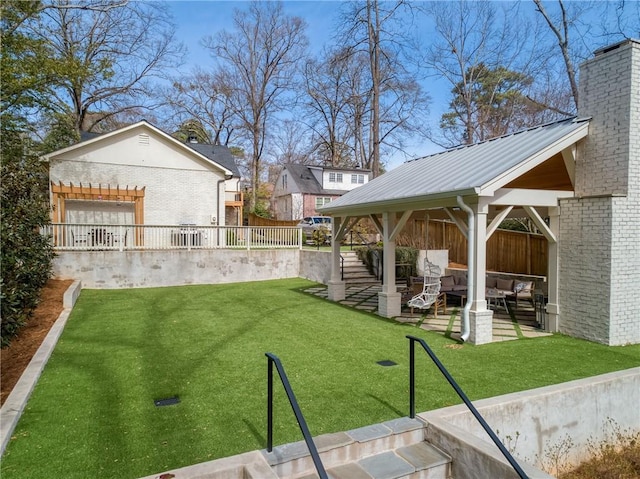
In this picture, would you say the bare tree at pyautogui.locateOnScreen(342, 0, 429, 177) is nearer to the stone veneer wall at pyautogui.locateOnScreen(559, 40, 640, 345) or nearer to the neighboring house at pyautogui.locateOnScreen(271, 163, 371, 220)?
the neighboring house at pyautogui.locateOnScreen(271, 163, 371, 220)

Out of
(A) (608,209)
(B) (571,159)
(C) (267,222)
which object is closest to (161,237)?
(C) (267,222)

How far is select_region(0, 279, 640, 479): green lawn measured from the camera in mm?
3469

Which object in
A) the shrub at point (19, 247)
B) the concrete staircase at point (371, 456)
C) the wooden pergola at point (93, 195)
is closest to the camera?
the concrete staircase at point (371, 456)

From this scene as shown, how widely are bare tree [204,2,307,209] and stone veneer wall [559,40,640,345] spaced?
2612 centimetres

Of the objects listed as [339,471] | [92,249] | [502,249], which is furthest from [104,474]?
[502,249]

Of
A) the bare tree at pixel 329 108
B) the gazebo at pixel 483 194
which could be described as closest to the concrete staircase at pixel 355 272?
the gazebo at pixel 483 194

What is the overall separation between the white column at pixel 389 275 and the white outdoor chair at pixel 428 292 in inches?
19.0

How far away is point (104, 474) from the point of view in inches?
120

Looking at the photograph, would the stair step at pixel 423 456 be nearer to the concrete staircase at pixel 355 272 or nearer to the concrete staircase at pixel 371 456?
the concrete staircase at pixel 371 456

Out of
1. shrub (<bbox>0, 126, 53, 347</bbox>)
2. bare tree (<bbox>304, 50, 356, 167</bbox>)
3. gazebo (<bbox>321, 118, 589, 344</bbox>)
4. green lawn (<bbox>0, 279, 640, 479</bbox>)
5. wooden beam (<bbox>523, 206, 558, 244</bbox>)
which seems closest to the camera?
green lawn (<bbox>0, 279, 640, 479</bbox>)

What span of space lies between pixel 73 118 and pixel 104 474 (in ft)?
86.9

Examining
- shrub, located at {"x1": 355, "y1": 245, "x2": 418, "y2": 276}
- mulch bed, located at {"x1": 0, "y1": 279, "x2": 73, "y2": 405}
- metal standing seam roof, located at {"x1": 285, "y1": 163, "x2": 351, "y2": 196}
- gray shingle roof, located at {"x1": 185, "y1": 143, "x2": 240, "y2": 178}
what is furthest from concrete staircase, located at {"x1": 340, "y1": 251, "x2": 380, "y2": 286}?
metal standing seam roof, located at {"x1": 285, "y1": 163, "x2": 351, "y2": 196}

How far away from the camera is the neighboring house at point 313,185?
33.8m

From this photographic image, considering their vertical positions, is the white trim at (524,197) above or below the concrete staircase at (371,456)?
above
